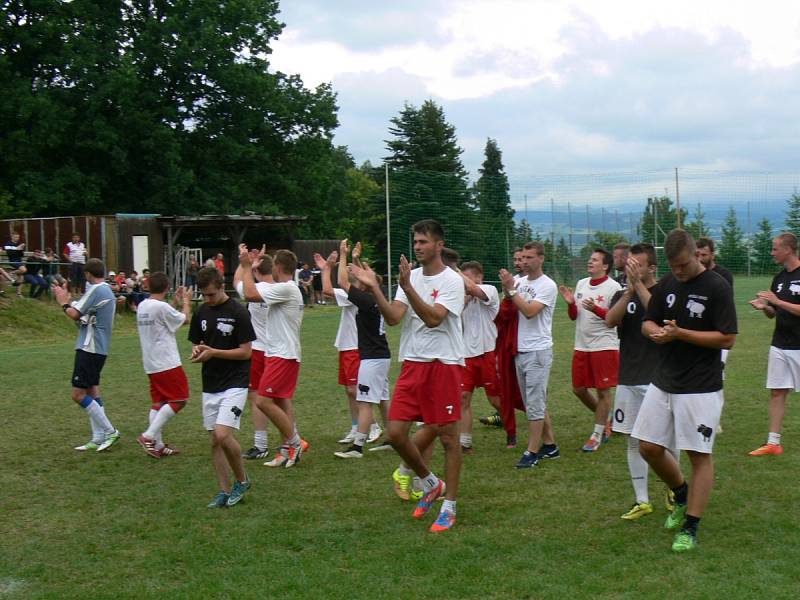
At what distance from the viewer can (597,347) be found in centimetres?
867

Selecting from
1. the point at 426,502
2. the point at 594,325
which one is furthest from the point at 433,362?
the point at 594,325

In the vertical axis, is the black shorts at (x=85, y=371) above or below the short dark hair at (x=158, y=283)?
below

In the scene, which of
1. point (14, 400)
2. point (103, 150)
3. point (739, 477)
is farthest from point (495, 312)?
point (103, 150)

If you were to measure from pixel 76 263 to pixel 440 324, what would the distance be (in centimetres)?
2453

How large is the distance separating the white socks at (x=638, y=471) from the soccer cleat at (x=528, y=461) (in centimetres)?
163

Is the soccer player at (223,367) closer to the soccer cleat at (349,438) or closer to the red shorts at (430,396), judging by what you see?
the red shorts at (430,396)

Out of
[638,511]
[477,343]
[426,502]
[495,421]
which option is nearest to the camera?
Result: [638,511]

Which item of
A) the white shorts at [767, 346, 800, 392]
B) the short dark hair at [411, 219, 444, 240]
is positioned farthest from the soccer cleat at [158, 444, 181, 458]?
the white shorts at [767, 346, 800, 392]

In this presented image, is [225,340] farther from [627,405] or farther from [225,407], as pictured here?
[627,405]

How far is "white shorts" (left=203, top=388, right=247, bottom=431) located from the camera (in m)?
6.70

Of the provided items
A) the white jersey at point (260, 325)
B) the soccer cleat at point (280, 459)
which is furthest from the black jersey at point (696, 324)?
the white jersey at point (260, 325)

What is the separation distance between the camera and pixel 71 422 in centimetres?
1058

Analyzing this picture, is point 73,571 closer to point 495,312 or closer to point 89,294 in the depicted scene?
point 89,294

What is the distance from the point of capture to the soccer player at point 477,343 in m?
8.71
